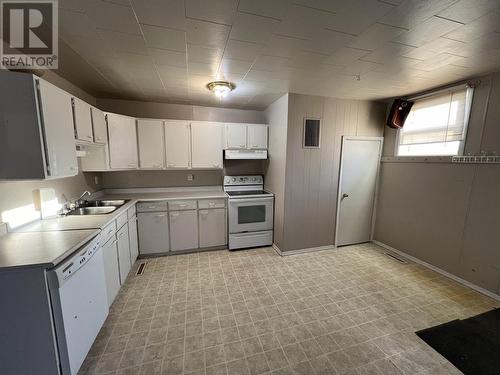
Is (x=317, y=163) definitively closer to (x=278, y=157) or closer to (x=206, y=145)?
(x=278, y=157)

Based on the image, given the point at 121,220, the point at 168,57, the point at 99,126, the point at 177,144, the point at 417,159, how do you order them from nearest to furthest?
the point at 168,57 → the point at 121,220 → the point at 99,126 → the point at 417,159 → the point at 177,144

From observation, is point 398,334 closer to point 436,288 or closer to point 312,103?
point 436,288

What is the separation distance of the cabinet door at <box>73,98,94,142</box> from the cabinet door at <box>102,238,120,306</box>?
47.1 inches

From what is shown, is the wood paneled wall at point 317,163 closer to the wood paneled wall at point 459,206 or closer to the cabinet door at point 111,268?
the wood paneled wall at point 459,206

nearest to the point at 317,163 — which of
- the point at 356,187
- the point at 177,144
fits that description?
the point at 356,187

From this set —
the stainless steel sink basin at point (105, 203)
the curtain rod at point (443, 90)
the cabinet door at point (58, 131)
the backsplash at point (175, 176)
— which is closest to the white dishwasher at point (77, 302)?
the cabinet door at point (58, 131)

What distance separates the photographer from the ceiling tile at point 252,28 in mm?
1418

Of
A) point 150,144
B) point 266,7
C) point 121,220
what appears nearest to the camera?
point 266,7

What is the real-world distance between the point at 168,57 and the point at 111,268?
224 centimetres

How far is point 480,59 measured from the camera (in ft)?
6.46

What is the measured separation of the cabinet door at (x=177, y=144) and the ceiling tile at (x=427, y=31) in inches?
115

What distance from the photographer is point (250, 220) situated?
3.55 meters

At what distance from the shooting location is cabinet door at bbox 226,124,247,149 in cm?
358

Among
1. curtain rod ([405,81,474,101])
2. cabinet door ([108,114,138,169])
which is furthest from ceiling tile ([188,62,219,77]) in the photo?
curtain rod ([405,81,474,101])
